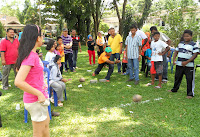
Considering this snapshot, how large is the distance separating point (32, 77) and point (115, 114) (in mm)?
2657

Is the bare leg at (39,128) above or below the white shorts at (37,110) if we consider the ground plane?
below

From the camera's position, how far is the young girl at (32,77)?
194 centimetres

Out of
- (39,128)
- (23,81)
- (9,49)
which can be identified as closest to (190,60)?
(39,128)

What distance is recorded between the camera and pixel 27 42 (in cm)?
207

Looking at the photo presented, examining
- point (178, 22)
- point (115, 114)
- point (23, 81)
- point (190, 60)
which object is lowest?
point (115, 114)

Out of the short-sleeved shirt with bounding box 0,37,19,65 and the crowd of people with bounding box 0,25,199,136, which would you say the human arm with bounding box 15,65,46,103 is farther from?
the short-sleeved shirt with bounding box 0,37,19,65

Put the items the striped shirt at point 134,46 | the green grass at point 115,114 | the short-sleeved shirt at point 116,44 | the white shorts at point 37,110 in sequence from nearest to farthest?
1. the white shorts at point 37,110
2. the green grass at point 115,114
3. the striped shirt at point 134,46
4. the short-sleeved shirt at point 116,44

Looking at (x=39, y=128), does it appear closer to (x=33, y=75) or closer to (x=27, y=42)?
(x=33, y=75)

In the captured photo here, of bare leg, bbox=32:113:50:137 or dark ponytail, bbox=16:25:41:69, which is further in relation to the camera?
bare leg, bbox=32:113:50:137

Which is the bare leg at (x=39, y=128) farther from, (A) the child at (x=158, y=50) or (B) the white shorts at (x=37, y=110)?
(A) the child at (x=158, y=50)

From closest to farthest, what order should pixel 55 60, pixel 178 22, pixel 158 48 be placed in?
1. pixel 55 60
2. pixel 158 48
3. pixel 178 22

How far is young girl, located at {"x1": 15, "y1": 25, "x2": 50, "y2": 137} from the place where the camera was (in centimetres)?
194

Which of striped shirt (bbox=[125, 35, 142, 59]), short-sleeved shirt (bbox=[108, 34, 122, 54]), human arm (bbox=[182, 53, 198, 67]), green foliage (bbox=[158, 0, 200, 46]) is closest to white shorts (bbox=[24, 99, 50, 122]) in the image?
human arm (bbox=[182, 53, 198, 67])

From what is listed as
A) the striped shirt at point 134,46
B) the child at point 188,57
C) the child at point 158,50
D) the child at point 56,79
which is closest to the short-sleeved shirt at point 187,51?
the child at point 188,57
